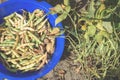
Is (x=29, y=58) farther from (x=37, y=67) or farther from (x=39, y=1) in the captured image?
(x=39, y=1)

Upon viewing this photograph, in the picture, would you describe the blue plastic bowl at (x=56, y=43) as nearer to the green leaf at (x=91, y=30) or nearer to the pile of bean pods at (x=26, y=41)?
the pile of bean pods at (x=26, y=41)

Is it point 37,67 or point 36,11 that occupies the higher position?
point 36,11

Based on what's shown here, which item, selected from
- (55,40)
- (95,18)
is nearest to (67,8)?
(95,18)

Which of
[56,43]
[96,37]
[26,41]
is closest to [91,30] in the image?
[96,37]

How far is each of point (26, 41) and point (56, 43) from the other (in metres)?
0.22

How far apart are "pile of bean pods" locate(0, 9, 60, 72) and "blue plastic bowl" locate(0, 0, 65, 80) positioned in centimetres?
3

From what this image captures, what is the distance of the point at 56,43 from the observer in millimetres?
2422

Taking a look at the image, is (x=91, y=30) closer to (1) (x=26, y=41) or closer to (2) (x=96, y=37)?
(2) (x=96, y=37)

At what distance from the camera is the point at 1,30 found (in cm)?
247

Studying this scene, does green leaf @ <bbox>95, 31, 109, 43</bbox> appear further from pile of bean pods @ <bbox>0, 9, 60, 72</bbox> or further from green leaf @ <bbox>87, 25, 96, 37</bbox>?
pile of bean pods @ <bbox>0, 9, 60, 72</bbox>

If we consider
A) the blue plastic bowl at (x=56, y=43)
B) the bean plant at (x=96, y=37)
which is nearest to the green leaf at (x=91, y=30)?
the bean plant at (x=96, y=37)

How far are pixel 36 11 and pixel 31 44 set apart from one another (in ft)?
0.86

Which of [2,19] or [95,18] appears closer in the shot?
[95,18]

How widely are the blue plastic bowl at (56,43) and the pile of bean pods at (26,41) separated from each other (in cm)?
3
